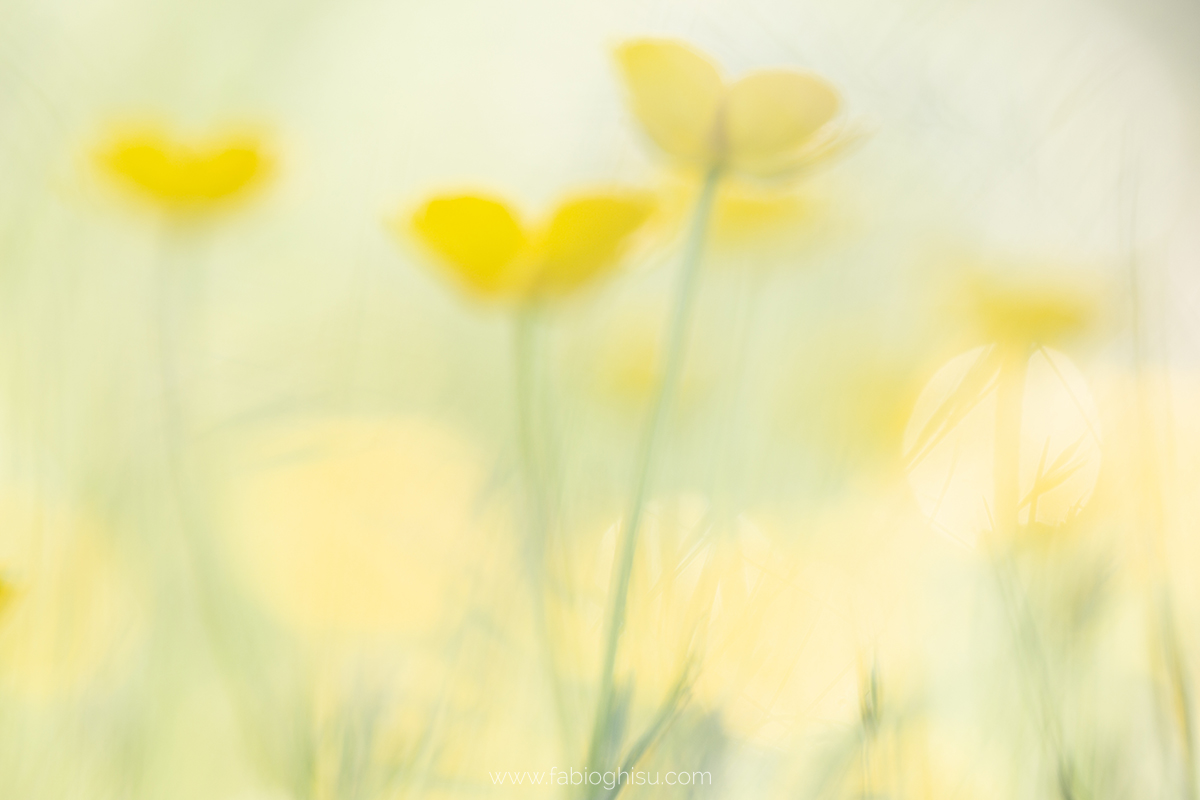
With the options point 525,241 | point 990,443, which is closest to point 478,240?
point 525,241

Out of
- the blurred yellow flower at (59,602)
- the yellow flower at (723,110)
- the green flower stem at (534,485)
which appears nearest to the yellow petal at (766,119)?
the yellow flower at (723,110)

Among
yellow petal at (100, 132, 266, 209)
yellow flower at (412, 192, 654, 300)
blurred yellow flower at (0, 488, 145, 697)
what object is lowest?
blurred yellow flower at (0, 488, 145, 697)

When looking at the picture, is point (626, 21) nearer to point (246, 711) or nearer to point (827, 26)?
point (827, 26)

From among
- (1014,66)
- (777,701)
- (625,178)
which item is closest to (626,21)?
(625,178)

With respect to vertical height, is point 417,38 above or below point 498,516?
above

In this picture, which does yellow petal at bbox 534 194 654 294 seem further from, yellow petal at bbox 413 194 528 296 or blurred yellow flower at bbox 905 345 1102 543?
blurred yellow flower at bbox 905 345 1102 543

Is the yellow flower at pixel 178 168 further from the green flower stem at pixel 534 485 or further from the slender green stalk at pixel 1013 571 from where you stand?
the slender green stalk at pixel 1013 571

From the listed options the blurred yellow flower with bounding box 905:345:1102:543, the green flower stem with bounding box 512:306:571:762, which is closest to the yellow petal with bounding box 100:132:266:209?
the green flower stem with bounding box 512:306:571:762
